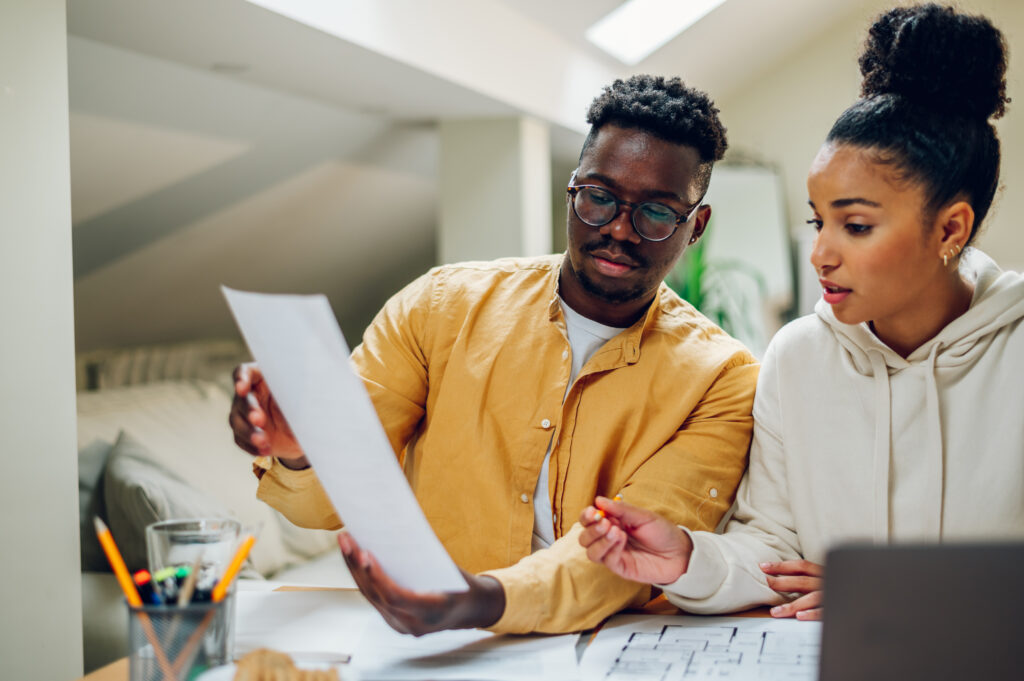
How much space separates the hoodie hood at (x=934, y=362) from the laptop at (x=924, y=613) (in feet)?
2.01

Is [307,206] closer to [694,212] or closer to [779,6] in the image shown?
[694,212]

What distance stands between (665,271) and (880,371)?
0.35 meters

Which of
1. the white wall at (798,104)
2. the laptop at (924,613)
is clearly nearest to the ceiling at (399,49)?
the white wall at (798,104)

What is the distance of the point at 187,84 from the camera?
2.30 metres

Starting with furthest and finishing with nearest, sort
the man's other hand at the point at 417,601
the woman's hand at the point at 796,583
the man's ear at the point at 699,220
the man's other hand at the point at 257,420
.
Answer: the man's ear at the point at 699,220, the woman's hand at the point at 796,583, the man's other hand at the point at 257,420, the man's other hand at the point at 417,601

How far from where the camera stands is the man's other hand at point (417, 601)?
0.89m

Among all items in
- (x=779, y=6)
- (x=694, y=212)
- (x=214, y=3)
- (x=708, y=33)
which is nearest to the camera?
(x=694, y=212)

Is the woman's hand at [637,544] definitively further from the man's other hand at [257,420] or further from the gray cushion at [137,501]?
the gray cushion at [137,501]

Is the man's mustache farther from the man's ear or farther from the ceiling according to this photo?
the ceiling

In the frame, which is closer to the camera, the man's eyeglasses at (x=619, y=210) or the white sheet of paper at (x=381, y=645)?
the white sheet of paper at (x=381, y=645)

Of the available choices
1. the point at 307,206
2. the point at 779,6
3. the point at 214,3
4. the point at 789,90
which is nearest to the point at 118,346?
the point at 307,206

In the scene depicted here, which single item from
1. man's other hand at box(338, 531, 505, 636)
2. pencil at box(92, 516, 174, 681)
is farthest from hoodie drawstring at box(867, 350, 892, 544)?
pencil at box(92, 516, 174, 681)

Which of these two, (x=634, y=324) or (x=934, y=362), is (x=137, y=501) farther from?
(x=934, y=362)

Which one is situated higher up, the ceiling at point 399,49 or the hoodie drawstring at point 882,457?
the ceiling at point 399,49
